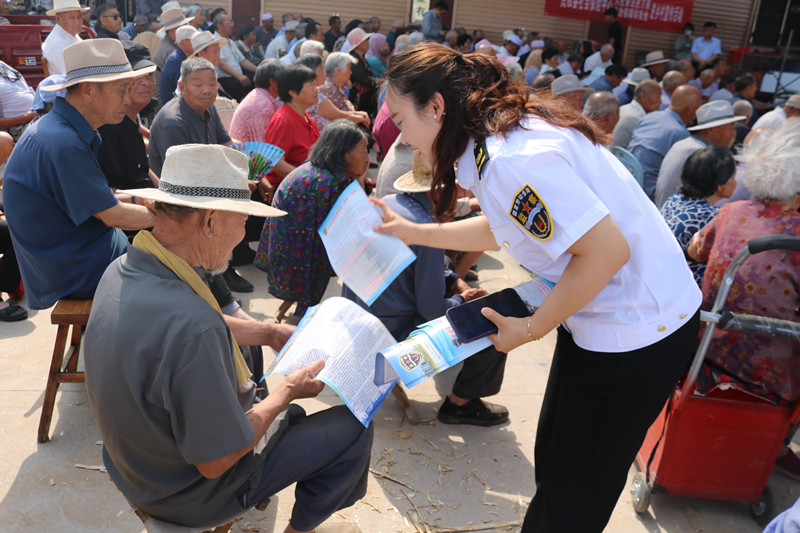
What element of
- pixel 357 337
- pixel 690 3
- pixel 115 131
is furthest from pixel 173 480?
pixel 690 3

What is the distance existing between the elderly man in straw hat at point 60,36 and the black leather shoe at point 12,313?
10.3 feet

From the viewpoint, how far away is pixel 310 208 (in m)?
3.60

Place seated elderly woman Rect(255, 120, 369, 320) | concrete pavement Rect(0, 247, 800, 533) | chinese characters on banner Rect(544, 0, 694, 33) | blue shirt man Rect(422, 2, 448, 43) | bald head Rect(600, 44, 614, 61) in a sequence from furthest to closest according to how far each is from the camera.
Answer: chinese characters on banner Rect(544, 0, 694, 33) < blue shirt man Rect(422, 2, 448, 43) < bald head Rect(600, 44, 614, 61) < seated elderly woman Rect(255, 120, 369, 320) < concrete pavement Rect(0, 247, 800, 533)

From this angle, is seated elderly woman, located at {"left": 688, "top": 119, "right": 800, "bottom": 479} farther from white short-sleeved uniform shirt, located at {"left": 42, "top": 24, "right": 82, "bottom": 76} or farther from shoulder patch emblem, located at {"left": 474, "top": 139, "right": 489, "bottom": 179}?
white short-sleeved uniform shirt, located at {"left": 42, "top": 24, "right": 82, "bottom": 76}

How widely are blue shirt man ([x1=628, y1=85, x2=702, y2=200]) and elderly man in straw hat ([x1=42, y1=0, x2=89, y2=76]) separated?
5.57 meters

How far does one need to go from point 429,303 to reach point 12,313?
272 cm

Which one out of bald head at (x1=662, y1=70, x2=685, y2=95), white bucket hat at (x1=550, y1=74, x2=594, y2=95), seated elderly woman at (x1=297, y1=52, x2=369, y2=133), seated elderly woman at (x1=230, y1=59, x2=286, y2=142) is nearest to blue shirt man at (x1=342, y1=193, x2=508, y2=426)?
seated elderly woman at (x1=230, y1=59, x2=286, y2=142)

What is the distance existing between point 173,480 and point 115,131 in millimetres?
2922

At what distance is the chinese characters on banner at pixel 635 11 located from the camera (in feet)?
53.0

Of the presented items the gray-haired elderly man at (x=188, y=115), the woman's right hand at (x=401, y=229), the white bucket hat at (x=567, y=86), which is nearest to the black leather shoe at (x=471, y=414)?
the woman's right hand at (x=401, y=229)

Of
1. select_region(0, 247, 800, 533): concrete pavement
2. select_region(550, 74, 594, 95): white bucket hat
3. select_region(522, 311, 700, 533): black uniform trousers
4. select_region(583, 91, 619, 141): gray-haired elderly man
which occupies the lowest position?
select_region(0, 247, 800, 533): concrete pavement

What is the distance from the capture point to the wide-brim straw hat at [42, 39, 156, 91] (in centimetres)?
286

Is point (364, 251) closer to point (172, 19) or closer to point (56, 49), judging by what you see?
point (56, 49)

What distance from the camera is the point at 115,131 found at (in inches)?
155
